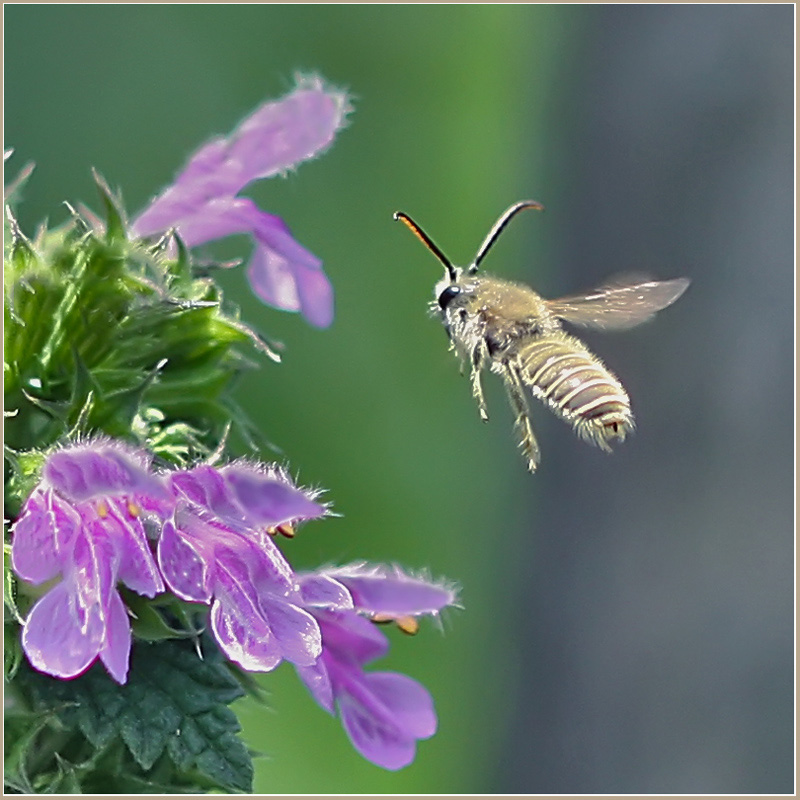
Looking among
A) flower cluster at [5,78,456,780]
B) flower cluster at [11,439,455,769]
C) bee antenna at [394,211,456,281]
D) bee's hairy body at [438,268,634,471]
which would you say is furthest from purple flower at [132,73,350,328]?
flower cluster at [11,439,455,769]

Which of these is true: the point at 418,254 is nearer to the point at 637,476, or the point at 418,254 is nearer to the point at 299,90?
the point at 637,476

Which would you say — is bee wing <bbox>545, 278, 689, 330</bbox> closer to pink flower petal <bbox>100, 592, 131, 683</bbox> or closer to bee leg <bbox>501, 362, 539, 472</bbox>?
bee leg <bbox>501, 362, 539, 472</bbox>

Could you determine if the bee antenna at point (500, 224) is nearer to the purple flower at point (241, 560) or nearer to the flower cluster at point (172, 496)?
the flower cluster at point (172, 496)

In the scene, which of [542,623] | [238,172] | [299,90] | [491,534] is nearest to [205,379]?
[238,172]

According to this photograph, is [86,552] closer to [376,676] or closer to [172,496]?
[172,496]

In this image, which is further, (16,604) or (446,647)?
(446,647)

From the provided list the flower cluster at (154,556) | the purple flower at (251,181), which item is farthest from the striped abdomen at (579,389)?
the flower cluster at (154,556)

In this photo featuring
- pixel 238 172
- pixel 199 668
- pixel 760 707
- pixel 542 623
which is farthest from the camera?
pixel 542 623

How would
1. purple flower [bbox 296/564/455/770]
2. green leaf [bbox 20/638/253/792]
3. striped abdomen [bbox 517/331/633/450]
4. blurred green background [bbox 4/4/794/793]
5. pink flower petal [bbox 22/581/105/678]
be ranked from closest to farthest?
pink flower petal [bbox 22/581/105/678] → green leaf [bbox 20/638/253/792] → purple flower [bbox 296/564/455/770] → striped abdomen [bbox 517/331/633/450] → blurred green background [bbox 4/4/794/793]
